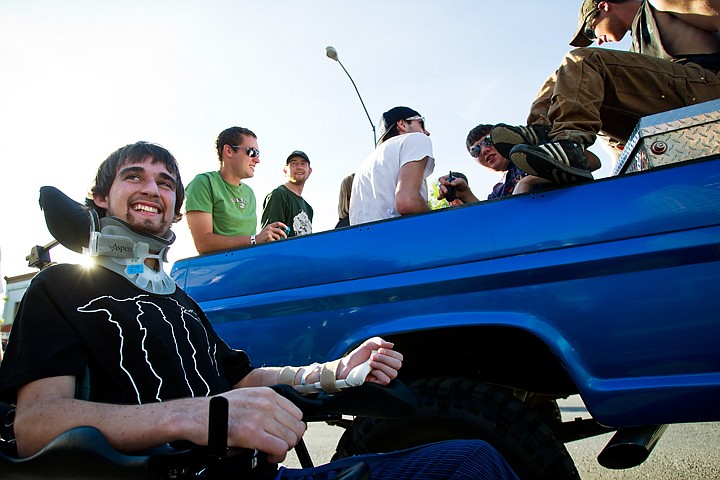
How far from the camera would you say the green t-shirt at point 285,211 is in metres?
4.14

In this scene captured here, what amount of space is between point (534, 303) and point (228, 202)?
2.29 m

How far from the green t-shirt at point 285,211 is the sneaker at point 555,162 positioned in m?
2.46

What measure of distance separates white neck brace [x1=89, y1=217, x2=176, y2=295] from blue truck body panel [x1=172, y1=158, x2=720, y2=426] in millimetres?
643

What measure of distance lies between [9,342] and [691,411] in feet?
6.18

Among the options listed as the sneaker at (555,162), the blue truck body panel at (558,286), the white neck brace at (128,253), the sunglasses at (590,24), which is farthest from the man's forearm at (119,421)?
the sunglasses at (590,24)

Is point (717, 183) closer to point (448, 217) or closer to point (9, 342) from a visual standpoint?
point (448, 217)

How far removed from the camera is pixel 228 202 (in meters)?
3.48

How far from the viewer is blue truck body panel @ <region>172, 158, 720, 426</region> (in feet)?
5.25

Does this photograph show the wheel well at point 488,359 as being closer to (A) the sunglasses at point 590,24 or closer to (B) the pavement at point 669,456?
(B) the pavement at point 669,456

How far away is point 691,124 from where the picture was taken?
1.82 meters

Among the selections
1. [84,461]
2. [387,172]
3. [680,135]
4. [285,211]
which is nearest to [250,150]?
[285,211]

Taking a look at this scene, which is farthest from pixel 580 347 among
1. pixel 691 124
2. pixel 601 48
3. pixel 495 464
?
pixel 601 48

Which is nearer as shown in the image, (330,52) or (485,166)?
(485,166)

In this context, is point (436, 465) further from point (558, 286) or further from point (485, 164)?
point (485, 164)
